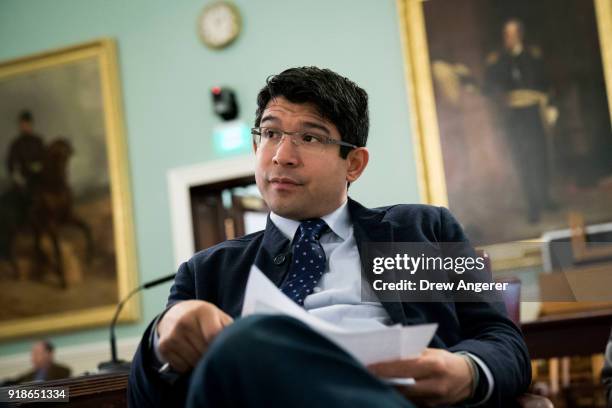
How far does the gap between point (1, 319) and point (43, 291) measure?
582mm

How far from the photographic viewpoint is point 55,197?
8.57m

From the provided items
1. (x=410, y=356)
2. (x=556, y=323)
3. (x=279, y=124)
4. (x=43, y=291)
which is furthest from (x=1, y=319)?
(x=410, y=356)

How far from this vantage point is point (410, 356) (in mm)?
1628

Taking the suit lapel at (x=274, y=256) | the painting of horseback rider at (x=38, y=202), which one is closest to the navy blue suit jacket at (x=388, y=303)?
the suit lapel at (x=274, y=256)

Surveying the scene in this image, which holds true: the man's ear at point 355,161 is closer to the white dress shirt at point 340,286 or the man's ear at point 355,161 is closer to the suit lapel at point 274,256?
the white dress shirt at point 340,286

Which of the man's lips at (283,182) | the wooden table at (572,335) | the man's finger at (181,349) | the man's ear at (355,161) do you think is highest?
the man's ear at (355,161)

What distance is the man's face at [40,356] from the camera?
7.93m

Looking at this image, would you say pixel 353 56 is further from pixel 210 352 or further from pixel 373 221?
pixel 210 352

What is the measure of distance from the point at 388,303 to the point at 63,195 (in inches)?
281

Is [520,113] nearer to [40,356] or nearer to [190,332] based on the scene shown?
[40,356]

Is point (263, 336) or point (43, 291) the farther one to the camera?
point (43, 291)

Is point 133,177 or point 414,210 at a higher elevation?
point 133,177

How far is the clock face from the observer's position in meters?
8.09

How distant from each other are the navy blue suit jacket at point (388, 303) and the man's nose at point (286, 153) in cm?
20
